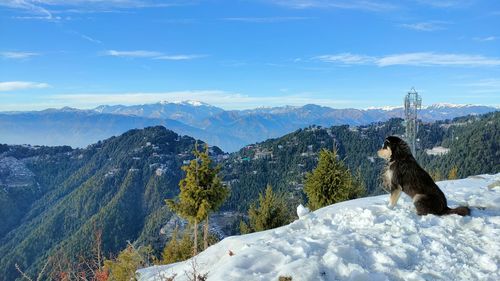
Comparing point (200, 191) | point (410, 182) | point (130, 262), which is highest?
point (410, 182)

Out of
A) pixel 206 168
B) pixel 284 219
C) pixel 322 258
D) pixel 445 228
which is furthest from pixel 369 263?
pixel 284 219

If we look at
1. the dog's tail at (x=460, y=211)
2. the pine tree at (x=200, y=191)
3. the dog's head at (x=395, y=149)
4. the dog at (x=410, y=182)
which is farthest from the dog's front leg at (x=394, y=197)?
the pine tree at (x=200, y=191)

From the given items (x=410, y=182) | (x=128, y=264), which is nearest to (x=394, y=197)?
(x=410, y=182)

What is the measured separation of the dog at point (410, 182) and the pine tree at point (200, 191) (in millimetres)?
20600

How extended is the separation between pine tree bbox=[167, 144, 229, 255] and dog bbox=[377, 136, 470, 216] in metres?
20.6

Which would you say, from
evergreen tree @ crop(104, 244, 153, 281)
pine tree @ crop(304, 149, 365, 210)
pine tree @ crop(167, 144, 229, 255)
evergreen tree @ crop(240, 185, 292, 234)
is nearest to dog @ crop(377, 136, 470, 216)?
evergreen tree @ crop(104, 244, 153, 281)

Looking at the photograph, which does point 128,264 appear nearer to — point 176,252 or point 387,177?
point 387,177

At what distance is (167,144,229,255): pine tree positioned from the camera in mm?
30734

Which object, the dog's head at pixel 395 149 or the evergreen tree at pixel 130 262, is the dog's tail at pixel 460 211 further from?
the evergreen tree at pixel 130 262

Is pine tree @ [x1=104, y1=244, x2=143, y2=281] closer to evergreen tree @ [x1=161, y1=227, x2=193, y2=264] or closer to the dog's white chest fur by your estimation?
the dog's white chest fur

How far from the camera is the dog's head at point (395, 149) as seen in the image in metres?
10.9

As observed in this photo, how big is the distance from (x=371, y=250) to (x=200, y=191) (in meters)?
23.2

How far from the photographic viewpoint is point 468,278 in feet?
24.2

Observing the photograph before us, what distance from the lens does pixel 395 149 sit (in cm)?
1091
